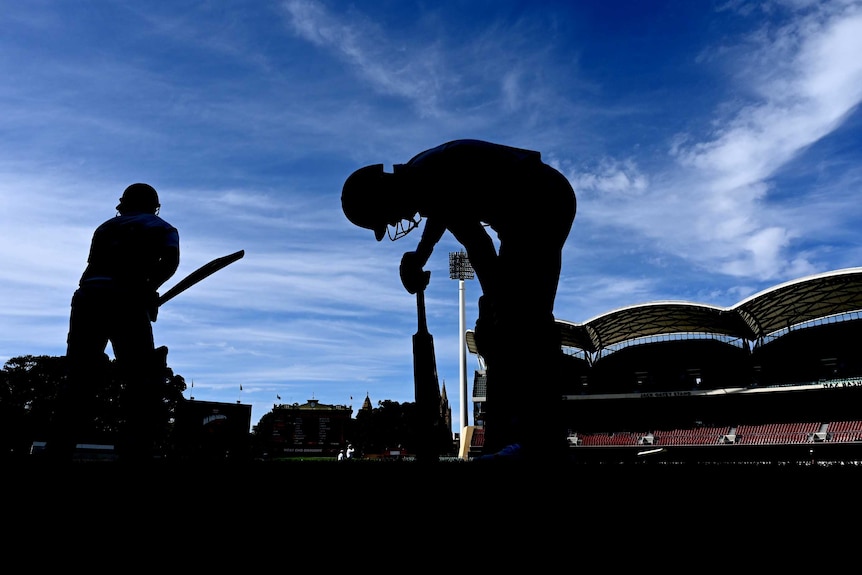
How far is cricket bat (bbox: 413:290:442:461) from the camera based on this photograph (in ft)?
9.92

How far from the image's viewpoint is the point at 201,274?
5.66 metres

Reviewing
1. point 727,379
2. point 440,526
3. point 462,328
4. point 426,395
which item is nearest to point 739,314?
point 727,379

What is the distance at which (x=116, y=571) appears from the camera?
1.03 meters

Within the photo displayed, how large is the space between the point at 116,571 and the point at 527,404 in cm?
196

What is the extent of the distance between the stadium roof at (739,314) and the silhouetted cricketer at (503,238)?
1716 inches

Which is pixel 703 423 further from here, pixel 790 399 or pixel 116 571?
pixel 116 571

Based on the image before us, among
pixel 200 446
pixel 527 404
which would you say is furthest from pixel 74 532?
pixel 200 446

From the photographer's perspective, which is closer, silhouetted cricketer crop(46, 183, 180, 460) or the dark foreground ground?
the dark foreground ground

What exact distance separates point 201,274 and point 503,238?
12.3ft

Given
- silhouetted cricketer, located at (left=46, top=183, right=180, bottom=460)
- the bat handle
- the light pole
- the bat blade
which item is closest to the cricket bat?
the bat handle

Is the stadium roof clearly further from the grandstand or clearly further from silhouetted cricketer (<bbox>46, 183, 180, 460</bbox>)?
silhouetted cricketer (<bbox>46, 183, 180, 460</bbox>)

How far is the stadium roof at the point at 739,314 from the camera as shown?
39938 millimetres

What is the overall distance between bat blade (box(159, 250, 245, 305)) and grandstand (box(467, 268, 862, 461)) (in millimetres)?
35696

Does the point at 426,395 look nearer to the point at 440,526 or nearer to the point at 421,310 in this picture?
the point at 421,310
